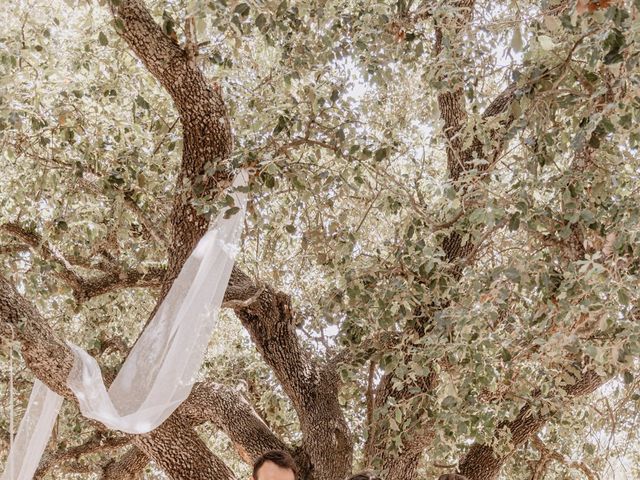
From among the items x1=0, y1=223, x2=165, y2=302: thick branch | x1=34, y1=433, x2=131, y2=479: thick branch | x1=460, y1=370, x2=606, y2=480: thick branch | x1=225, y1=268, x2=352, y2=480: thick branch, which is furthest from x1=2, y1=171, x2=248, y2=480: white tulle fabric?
x1=34, y1=433, x2=131, y2=479: thick branch

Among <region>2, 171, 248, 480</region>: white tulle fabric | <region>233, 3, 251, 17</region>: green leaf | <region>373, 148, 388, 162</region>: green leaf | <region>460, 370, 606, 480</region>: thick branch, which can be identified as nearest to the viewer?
<region>233, 3, 251, 17</region>: green leaf

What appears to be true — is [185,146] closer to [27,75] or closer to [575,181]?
[27,75]

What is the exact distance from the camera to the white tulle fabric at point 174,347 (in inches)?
153

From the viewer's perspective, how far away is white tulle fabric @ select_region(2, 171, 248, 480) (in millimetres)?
3885

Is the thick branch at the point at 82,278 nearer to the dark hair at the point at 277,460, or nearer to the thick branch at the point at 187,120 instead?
the thick branch at the point at 187,120

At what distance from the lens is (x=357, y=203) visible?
5094mm

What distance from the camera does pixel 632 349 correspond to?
3398 mm

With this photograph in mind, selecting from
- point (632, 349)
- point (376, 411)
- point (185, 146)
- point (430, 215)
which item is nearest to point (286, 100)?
point (185, 146)

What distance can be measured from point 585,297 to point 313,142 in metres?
1.65

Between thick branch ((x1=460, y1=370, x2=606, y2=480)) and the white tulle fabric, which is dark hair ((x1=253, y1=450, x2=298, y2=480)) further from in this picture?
thick branch ((x1=460, y1=370, x2=606, y2=480))

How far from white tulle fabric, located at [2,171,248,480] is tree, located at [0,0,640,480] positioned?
0.17 m

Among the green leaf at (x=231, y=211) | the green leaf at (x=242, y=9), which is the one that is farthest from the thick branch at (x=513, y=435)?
the green leaf at (x=242, y=9)

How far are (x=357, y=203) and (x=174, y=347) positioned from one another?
5.47 ft

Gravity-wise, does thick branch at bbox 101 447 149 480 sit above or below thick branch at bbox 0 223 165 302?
below
